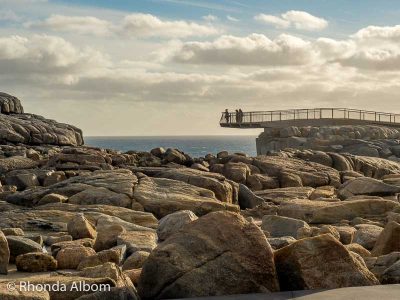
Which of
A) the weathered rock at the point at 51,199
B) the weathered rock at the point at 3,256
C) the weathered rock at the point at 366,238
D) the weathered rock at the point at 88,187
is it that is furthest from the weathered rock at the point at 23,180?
the weathered rock at the point at 3,256

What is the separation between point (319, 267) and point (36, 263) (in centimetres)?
408

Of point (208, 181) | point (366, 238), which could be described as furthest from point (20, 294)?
point (208, 181)

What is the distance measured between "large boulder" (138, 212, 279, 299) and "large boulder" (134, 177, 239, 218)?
31.6ft

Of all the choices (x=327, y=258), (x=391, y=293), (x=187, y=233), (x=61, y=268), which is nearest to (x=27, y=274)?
(x=61, y=268)

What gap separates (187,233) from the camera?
22.9 ft

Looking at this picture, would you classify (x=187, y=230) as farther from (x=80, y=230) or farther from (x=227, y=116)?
(x=227, y=116)

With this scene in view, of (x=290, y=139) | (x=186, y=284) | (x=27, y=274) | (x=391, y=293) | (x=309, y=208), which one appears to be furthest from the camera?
(x=290, y=139)

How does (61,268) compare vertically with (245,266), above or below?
below

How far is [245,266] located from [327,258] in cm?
92

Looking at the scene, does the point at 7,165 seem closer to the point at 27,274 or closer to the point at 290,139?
the point at 27,274

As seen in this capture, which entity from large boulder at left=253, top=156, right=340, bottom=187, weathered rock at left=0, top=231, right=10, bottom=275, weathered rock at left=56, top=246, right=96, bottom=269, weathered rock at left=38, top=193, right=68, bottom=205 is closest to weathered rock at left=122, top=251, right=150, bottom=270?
weathered rock at left=56, top=246, right=96, bottom=269

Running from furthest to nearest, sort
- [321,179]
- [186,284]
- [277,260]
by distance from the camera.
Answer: [321,179], [277,260], [186,284]

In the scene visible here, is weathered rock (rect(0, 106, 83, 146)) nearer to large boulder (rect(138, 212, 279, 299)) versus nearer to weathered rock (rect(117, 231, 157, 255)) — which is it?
weathered rock (rect(117, 231, 157, 255))

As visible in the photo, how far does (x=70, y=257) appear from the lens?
884 cm
